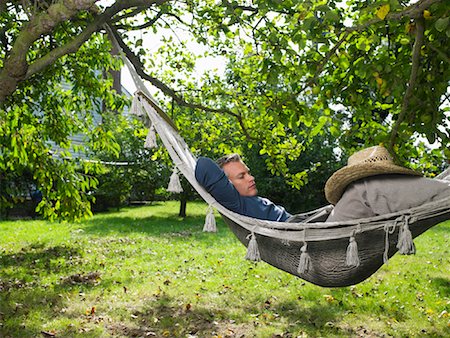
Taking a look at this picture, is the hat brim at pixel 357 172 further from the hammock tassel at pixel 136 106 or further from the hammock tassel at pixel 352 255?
the hammock tassel at pixel 136 106

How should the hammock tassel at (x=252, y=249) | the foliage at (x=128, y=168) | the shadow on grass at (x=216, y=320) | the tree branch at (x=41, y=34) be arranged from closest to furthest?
the hammock tassel at (x=252, y=249) < the tree branch at (x=41, y=34) < the shadow on grass at (x=216, y=320) < the foliage at (x=128, y=168)

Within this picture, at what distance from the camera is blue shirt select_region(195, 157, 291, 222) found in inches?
101

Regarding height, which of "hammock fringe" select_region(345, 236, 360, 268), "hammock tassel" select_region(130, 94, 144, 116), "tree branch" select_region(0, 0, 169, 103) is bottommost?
"hammock fringe" select_region(345, 236, 360, 268)

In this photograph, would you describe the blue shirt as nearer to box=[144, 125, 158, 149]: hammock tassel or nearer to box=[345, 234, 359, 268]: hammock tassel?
box=[144, 125, 158, 149]: hammock tassel

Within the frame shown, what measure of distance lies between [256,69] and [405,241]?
349 cm

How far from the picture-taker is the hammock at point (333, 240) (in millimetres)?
1954

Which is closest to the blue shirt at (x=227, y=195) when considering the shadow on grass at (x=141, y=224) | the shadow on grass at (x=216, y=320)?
the shadow on grass at (x=216, y=320)

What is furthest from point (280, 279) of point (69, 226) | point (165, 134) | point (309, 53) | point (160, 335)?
point (69, 226)

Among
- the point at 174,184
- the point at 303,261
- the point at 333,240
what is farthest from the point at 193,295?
the point at 333,240

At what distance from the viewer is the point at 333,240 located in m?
2.13

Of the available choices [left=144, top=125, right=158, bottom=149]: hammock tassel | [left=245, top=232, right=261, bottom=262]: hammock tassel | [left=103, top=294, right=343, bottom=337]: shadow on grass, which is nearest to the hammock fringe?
[left=245, top=232, right=261, bottom=262]: hammock tassel

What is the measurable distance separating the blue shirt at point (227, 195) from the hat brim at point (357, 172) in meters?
0.53

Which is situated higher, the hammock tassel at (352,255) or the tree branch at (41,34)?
the tree branch at (41,34)

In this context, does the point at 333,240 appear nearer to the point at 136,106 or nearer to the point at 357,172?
the point at 357,172
